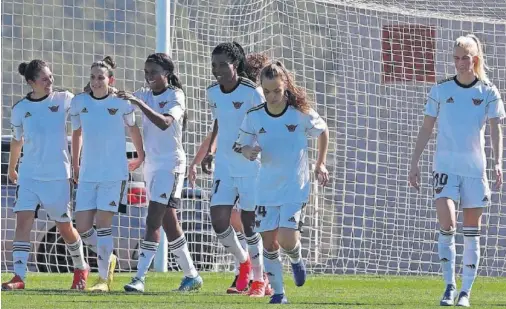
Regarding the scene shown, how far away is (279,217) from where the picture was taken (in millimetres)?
8469

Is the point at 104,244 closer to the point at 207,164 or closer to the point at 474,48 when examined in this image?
the point at 207,164

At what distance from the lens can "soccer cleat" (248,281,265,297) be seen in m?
9.47

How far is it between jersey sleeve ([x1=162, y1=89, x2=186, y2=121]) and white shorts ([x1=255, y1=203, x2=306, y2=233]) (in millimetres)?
1579

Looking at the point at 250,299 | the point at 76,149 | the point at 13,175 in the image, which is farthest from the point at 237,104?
the point at 13,175

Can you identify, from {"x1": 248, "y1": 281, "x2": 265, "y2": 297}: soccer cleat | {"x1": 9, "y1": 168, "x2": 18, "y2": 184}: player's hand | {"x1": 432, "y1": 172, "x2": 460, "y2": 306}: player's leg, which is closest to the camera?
{"x1": 432, "y1": 172, "x2": 460, "y2": 306}: player's leg

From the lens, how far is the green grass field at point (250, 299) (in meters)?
8.47

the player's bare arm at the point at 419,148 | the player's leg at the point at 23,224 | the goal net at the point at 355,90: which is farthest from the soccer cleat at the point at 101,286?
the goal net at the point at 355,90

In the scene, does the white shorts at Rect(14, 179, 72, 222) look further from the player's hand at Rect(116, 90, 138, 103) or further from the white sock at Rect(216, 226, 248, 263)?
the white sock at Rect(216, 226, 248, 263)

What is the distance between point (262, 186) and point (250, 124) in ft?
1.47

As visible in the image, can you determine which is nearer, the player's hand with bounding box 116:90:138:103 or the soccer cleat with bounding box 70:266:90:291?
the player's hand with bounding box 116:90:138:103

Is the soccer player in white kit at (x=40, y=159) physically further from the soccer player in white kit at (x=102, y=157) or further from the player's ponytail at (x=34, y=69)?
the soccer player in white kit at (x=102, y=157)

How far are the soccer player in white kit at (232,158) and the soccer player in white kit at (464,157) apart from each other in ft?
4.74

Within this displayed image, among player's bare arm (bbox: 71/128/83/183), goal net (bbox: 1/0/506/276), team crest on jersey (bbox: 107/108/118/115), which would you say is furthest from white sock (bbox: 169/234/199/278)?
goal net (bbox: 1/0/506/276)

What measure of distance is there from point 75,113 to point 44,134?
45 cm
